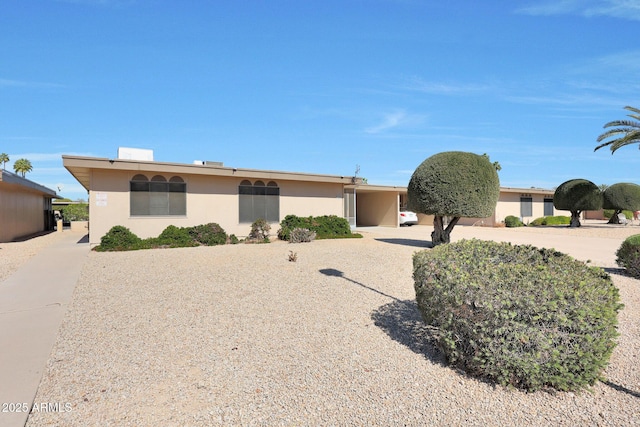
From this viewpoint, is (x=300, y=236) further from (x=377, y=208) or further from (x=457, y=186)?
(x=377, y=208)

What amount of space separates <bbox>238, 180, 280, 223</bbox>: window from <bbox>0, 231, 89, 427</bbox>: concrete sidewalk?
6.88 m

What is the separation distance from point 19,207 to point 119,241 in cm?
1038

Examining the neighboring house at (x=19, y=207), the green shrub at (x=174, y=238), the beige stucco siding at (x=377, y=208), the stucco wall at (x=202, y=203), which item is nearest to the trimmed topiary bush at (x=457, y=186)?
the stucco wall at (x=202, y=203)

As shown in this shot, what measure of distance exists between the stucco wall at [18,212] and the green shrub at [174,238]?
8.29 m

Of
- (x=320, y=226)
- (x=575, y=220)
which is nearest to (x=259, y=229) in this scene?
(x=320, y=226)

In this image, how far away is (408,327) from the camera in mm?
4781

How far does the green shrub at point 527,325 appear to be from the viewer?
304 centimetres

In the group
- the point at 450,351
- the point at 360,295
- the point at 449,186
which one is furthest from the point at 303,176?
the point at 450,351

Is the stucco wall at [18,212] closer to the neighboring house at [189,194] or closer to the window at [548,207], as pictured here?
the neighboring house at [189,194]

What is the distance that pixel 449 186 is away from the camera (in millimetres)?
11797

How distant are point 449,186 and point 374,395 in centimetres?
976

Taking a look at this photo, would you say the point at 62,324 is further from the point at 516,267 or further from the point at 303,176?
the point at 303,176

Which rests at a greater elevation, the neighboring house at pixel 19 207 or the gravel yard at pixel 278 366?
the neighboring house at pixel 19 207

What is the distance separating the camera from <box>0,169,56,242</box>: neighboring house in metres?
15.7
